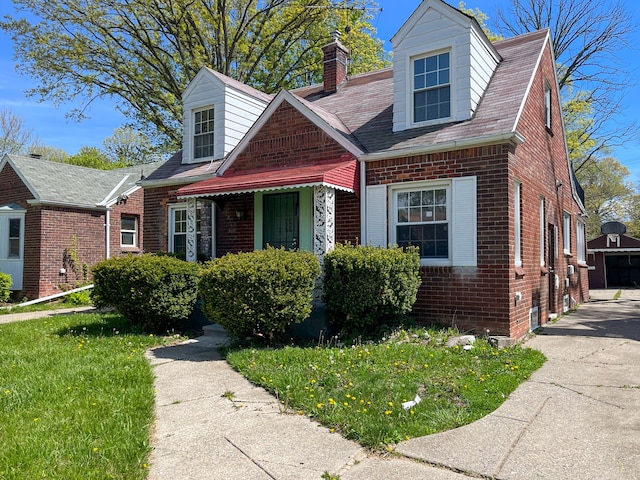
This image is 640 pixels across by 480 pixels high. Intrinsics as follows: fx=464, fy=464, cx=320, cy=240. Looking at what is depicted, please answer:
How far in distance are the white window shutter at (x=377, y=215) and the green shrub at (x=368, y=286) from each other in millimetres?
875

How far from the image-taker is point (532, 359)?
647cm

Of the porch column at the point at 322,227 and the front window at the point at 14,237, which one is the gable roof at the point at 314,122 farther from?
the front window at the point at 14,237

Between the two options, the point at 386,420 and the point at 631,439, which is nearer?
the point at 631,439

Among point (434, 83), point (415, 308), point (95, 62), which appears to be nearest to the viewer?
point (415, 308)

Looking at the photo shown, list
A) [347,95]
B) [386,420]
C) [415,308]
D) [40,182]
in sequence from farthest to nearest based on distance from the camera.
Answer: [40,182]
[347,95]
[415,308]
[386,420]

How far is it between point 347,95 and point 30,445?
35.1 ft

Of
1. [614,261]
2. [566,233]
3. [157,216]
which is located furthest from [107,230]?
[614,261]

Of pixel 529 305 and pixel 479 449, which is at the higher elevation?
pixel 529 305

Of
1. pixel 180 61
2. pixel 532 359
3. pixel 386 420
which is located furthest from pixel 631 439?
pixel 180 61

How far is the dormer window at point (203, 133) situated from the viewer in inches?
507

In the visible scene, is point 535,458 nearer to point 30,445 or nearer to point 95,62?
point 30,445

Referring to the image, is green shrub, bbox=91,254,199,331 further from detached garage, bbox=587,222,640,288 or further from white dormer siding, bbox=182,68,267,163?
detached garage, bbox=587,222,640,288

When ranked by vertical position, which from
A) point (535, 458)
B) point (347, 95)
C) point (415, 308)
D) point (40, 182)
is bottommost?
point (535, 458)

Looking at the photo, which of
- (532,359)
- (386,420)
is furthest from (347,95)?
(386,420)
